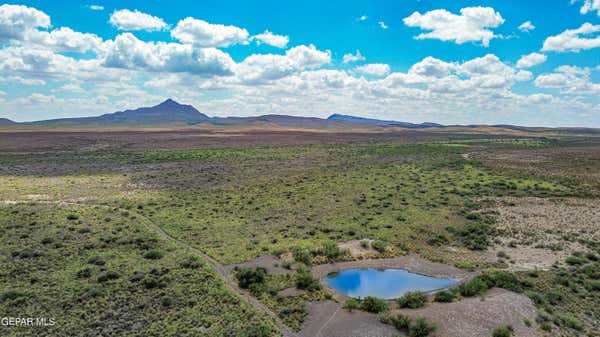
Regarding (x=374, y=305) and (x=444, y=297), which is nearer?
(x=374, y=305)

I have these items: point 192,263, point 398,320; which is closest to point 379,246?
point 398,320

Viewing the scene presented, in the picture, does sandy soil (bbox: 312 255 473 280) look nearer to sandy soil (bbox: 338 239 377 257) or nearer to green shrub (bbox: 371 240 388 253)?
sandy soil (bbox: 338 239 377 257)

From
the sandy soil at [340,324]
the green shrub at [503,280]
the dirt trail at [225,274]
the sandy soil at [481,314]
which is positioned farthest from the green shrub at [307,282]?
the green shrub at [503,280]

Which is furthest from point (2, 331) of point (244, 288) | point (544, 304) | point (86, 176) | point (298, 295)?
point (86, 176)

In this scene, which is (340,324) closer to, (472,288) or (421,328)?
(421,328)

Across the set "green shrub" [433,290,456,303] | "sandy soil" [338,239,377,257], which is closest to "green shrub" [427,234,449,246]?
"sandy soil" [338,239,377,257]

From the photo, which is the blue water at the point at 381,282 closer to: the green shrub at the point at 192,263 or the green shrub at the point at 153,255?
the green shrub at the point at 192,263
